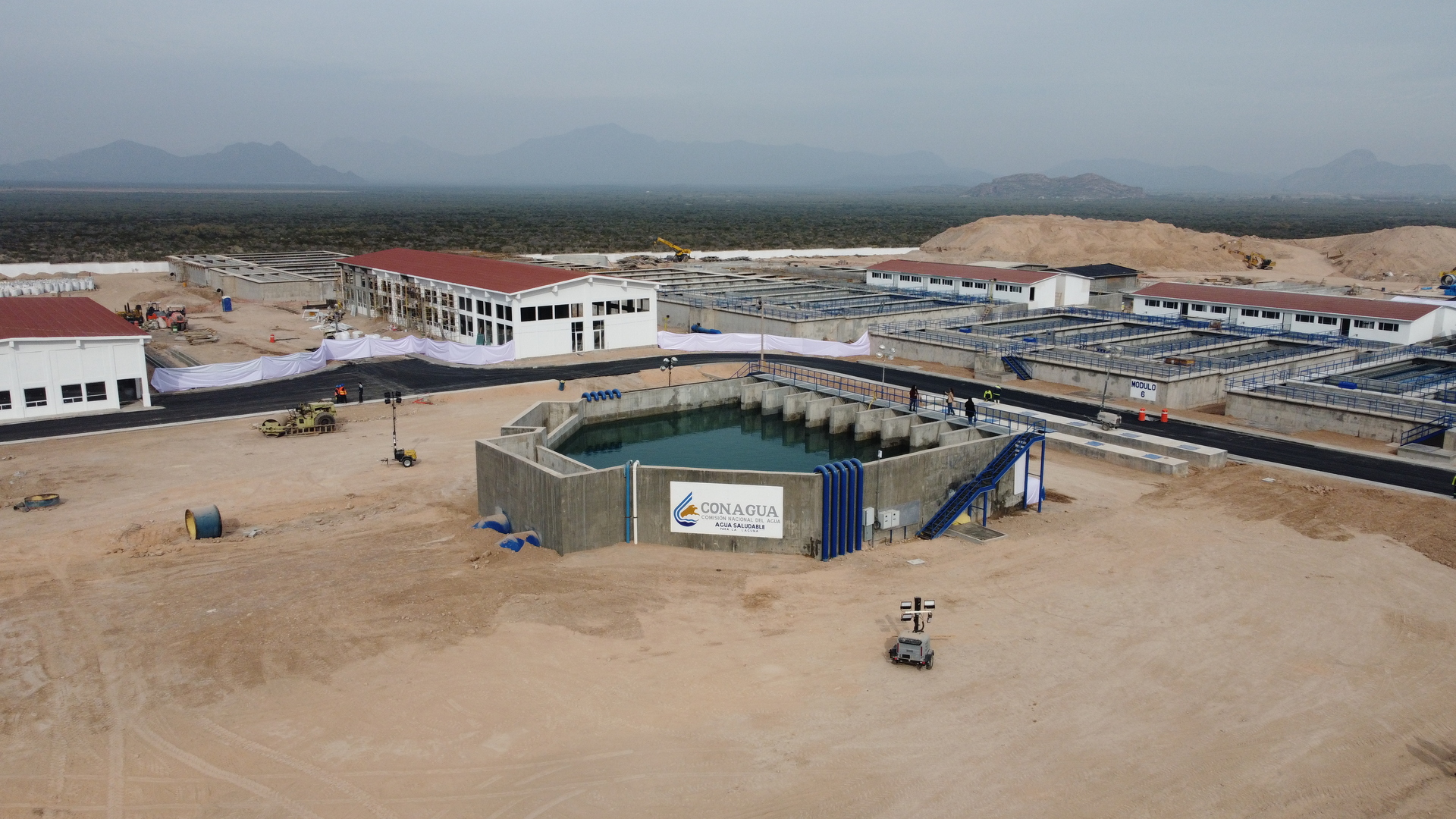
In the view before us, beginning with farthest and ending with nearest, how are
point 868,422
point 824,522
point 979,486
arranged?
1. point 868,422
2. point 979,486
3. point 824,522

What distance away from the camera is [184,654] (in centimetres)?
2184

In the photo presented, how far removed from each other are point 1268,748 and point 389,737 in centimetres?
1648

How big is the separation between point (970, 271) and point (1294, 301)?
24216mm

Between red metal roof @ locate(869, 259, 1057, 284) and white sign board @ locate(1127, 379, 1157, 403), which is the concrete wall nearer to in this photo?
white sign board @ locate(1127, 379, 1157, 403)

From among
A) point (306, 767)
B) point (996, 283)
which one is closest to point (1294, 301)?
point (996, 283)

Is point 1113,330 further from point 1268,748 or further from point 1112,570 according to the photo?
point 1268,748

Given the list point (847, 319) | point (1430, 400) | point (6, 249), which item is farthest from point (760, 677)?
point (6, 249)

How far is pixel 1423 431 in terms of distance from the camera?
1634 inches

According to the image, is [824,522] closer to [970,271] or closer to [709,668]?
[709,668]

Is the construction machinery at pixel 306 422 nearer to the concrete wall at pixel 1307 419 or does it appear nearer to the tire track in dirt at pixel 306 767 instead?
the tire track in dirt at pixel 306 767

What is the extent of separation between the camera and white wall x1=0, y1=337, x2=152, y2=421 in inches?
1666

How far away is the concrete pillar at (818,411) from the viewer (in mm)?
44094

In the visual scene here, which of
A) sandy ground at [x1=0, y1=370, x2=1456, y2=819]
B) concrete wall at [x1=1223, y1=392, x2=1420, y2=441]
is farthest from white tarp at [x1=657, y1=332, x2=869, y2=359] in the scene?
sandy ground at [x1=0, y1=370, x2=1456, y2=819]

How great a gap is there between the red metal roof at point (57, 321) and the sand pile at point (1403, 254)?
414ft
